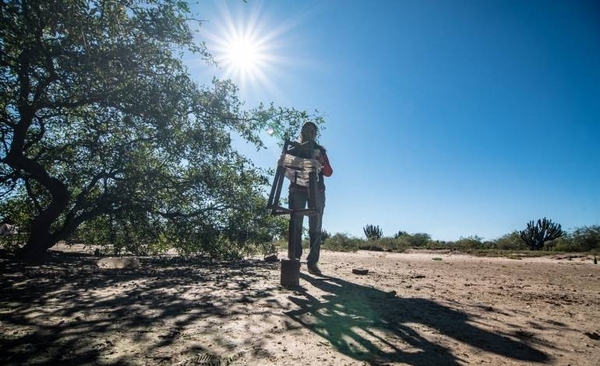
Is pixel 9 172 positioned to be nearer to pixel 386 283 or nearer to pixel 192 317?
pixel 192 317

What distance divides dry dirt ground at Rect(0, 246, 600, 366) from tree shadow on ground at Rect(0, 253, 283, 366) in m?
0.01

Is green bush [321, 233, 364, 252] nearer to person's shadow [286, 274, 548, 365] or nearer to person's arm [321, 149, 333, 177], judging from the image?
person's arm [321, 149, 333, 177]

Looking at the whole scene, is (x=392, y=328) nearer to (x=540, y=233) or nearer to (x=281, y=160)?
(x=281, y=160)

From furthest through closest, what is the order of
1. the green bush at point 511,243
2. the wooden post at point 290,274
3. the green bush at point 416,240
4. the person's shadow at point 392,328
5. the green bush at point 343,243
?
the green bush at point 416,240, the green bush at point 511,243, the green bush at point 343,243, the wooden post at point 290,274, the person's shadow at point 392,328

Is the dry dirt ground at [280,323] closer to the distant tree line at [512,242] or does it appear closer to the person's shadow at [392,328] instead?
the person's shadow at [392,328]

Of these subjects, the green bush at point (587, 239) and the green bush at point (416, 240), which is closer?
the green bush at point (587, 239)

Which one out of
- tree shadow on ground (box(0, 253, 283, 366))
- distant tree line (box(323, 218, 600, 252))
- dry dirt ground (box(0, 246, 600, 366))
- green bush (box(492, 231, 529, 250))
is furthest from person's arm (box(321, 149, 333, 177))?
green bush (box(492, 231, 529, 250))

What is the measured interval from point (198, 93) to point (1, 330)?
19.1 ft

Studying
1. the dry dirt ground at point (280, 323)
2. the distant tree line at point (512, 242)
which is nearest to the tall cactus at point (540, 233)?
the distant tree line at point (512, 242)

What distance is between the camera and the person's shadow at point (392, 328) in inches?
81.3

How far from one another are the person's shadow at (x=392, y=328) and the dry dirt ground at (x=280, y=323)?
11 mm

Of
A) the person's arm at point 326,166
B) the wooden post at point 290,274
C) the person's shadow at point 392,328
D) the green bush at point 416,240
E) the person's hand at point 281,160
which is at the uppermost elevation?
the person's arm at point 326,166

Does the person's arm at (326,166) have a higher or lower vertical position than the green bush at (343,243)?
higher

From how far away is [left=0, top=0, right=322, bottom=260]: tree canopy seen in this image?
5168 millimetres
